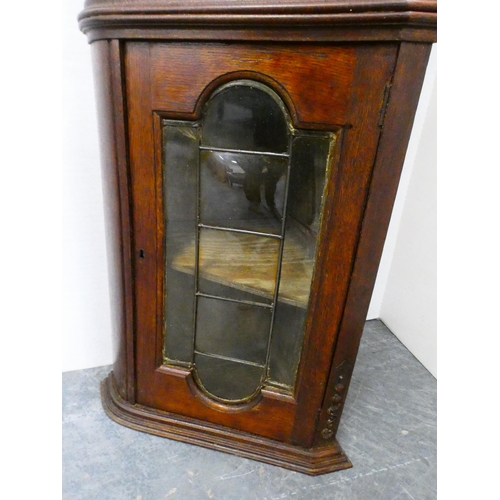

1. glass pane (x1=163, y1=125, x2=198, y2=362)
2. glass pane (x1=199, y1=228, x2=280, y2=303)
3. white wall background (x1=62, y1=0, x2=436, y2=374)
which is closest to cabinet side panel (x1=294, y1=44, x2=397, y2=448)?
glass pane (x1=199, y1=228, x2=280, y2=303)

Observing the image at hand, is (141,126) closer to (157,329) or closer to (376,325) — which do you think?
(157,329)

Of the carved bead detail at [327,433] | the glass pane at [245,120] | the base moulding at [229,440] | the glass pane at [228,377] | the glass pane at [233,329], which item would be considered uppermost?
the glass pane at [245,120]

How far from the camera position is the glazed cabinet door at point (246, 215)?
0.70 metres

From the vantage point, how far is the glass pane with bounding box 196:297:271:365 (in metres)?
0.92

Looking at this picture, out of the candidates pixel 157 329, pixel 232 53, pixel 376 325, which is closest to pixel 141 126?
pixel 232 53

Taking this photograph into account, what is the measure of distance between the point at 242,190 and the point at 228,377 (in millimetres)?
485

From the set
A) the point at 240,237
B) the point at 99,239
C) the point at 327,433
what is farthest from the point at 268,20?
the point at 327,433

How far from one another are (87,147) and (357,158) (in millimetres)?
725

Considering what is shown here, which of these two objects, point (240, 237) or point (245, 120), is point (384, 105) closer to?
point (245, 120)

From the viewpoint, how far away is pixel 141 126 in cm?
80

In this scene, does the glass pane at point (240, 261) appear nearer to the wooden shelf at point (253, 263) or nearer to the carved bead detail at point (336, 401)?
the wooden shelf at point (253, 263)

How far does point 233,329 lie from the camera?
951mm

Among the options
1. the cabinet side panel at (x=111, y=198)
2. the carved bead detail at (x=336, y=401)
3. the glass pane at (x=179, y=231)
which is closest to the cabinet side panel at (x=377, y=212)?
the carved bead detail at (x=336, y=401)

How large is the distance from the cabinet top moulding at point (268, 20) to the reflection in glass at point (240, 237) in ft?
0.33
